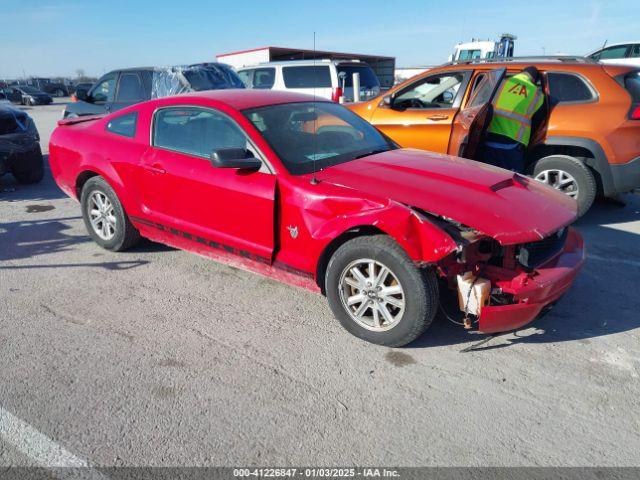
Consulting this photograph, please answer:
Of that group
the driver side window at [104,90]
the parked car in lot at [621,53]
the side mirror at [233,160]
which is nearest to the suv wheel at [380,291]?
the side mirror at [233,160]

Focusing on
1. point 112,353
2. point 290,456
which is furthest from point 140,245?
point 290,456

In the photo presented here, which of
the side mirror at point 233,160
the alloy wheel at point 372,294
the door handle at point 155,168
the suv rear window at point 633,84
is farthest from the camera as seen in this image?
the suv rear window at point 633,84

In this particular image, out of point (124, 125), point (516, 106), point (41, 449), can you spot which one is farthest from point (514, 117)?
point (41, 449)

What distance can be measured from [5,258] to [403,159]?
3962mm

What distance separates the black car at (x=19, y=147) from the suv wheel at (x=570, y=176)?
7.22 metres

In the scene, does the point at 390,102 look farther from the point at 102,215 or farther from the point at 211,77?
the point at 211,77

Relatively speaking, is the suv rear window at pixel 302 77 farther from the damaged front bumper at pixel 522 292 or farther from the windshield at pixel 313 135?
the damaged front bumper at pixel 522 292

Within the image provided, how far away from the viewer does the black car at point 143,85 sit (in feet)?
30.9

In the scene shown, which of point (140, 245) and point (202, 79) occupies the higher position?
point (202, 79)

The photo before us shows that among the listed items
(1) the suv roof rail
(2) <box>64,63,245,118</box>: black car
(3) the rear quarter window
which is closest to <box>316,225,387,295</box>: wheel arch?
(3) the rear quarter window

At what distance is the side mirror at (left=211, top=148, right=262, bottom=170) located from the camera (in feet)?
11.2

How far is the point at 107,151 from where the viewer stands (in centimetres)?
456

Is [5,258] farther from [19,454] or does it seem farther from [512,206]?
[512,206]

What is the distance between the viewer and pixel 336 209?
3213mm
